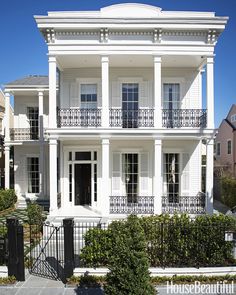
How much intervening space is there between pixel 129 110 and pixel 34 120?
9219 millimetres

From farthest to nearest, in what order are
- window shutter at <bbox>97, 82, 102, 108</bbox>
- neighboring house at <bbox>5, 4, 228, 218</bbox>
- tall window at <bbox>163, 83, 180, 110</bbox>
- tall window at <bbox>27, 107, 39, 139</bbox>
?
tall window at <bbox>27, 107, 39, 139</bbox> → tall window at <bbox>163, 83, 180, 110</bbox> → window shutter at <bbox>97, 82, 102, 108</bbox> → neighboring house at <bbox>5, 4, 228, 218</bbox>

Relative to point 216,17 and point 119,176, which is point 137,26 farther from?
point 119,176

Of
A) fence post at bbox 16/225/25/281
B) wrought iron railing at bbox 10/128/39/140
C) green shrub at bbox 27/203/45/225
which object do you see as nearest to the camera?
fence post at bbox 16/225/25/281

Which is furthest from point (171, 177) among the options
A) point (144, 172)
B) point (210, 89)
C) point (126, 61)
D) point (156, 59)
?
point (126, 61)

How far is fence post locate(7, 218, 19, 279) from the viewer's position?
7414mm

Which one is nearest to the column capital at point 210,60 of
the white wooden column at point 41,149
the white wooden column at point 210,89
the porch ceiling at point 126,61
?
the white wooden column at point 210,89

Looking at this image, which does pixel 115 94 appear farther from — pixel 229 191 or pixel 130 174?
pixel 229 191

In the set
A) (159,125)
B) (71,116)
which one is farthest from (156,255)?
(71,116)

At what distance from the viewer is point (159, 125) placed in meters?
12.1

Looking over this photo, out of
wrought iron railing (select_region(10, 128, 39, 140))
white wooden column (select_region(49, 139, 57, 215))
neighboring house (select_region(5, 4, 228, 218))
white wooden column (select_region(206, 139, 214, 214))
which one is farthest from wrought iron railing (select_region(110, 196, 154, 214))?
wrought iron railing (select_region(10, 128, 39, 140))

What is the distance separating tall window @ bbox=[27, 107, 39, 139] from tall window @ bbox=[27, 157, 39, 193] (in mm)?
1725

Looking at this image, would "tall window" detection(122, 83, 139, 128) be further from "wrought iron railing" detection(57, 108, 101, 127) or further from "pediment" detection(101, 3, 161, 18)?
"pediment" detection(101, 3, 161, 18)

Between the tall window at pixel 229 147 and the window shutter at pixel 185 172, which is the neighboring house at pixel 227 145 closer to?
the tall window at pixel 229 147

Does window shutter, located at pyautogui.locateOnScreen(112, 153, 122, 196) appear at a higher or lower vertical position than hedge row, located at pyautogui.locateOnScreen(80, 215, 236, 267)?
higher
